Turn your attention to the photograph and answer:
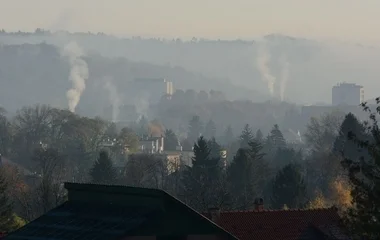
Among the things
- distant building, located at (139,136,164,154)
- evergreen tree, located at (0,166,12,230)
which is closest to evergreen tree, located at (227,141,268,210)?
evergreen tree, located at (0,166,12,230)

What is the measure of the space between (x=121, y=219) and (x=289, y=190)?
115 feet

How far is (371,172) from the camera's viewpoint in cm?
1823

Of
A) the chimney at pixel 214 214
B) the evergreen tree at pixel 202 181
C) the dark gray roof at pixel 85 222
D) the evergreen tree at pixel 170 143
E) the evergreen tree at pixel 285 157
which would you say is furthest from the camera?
the evergreen tree at pixel 170 143

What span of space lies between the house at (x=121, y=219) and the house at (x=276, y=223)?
5376 mm

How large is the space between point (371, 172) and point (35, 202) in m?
42.8

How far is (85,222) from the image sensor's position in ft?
85.3

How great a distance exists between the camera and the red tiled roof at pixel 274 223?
32188mm

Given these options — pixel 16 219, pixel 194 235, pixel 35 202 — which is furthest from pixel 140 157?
pixel 194 235

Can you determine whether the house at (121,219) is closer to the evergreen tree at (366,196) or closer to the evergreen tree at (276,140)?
the evergreen tree at (366,196)

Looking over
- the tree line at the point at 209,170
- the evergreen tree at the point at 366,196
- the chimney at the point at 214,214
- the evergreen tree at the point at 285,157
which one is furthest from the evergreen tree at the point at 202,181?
the evergreen tree at the point at 366,196

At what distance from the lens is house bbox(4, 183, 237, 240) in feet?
78.6

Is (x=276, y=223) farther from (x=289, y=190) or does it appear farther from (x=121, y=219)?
(x=289, y=190)

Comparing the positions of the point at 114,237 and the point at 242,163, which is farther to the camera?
the point at 242,163

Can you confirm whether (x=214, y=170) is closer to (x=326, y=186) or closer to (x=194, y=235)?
(x=326, y=186)
